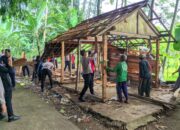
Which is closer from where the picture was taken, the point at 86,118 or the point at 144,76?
the point at 86,118

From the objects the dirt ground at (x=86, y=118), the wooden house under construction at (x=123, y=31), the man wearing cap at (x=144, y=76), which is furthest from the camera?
the man wearing cap at (x=144, y=76)

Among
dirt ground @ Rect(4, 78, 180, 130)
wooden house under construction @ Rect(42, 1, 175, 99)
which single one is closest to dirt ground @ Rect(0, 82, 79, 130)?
dirt ground @ Rect(4, 78, 180, 130)

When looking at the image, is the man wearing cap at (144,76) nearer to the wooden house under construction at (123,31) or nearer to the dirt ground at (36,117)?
the wooden house under construction at (123,31)

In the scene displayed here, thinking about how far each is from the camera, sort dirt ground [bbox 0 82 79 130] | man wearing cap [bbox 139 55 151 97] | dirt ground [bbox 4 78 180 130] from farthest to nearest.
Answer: man wearing cap [bbox 139 55 151 97] → dirt ground [bbox 4 78 180 130] → dirt ground [bbox 0 82 79 130]

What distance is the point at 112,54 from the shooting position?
1441 centimetres

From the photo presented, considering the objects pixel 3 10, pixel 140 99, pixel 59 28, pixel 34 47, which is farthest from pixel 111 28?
pixel 34 47

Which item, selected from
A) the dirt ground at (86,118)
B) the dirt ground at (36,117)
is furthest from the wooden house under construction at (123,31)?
the dirt ground at (36,117)

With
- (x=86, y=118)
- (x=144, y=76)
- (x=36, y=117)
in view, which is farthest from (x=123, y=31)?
(x=36, y=117)

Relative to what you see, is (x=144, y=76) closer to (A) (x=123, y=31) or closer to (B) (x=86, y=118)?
(A) (x=123, y=31)

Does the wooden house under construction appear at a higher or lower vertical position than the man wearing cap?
higher

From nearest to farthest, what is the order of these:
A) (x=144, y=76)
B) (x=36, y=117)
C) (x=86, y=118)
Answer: (x=36, y=117) → (x=86, y=118) → (x=144, y=76)

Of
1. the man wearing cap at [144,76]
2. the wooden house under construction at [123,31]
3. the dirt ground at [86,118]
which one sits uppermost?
the wooden house under construction at [123,31]

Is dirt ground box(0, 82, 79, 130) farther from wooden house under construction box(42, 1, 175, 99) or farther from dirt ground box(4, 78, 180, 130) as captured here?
wooden house under construction box(42, 1, 175, 99)

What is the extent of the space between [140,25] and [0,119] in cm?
652
